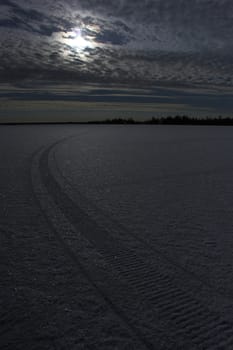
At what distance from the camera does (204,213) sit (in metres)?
3.17

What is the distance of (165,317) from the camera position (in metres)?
1.45

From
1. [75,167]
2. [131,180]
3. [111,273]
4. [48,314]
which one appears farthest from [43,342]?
[75,167]

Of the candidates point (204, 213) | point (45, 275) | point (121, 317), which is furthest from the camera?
point (204, 213)

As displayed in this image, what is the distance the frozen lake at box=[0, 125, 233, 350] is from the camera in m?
1.35

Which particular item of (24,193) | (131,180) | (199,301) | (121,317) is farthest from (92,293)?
(131,180)

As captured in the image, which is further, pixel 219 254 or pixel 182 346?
pixel 219 254

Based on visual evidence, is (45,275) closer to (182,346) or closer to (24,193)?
(182,346)

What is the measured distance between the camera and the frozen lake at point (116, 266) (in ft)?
4.44

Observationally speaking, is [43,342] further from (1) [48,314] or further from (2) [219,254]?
(2) [219,254]

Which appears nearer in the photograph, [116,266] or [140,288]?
[140,288]

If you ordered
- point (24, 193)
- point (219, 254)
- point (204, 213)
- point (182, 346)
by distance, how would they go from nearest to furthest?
point (182, 346) → point (219, 254) → point (204, 213) → point (24, 193)

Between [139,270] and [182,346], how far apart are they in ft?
2.23

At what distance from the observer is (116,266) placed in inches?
78.1

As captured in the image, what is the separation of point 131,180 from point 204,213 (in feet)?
5.95
